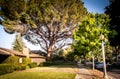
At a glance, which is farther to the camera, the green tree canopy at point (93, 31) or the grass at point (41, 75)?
the green tree canopy at point (93, 31)

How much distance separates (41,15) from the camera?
45.0 metres

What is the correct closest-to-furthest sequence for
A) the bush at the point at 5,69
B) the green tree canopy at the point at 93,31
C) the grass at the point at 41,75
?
1. the grass at the point at 41,75
2. the bush at the point at 5,69
3. the green tree canopy at the point at 93,31

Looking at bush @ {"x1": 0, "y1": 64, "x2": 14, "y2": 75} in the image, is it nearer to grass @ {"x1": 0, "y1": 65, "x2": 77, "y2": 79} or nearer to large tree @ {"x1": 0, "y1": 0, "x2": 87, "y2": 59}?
grass @ {"x1": 0, "y1": 65, "x2": 77, "y2": 79}

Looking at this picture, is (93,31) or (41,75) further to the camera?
(93,31)

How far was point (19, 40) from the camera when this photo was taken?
111 metres

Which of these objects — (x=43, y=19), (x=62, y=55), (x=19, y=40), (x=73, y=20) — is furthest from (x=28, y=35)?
(x=19, y=40)

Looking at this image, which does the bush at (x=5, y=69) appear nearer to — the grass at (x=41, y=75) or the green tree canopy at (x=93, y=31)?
the grass at (x=41, y=75)

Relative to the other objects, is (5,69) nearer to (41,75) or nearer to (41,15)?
(41,75)

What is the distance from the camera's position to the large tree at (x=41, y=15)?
43875mm

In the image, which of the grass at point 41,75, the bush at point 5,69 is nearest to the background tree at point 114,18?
the grass at point 41,75

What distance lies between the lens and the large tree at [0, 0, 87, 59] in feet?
144

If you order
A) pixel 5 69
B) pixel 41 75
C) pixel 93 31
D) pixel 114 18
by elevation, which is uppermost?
pixel 114 18

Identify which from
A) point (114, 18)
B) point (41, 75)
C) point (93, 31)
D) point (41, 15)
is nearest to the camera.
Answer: point (41, 75)

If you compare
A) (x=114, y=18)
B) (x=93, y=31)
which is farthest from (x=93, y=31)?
(x=114, y=18)
